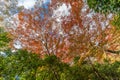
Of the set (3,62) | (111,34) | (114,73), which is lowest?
(114,73)

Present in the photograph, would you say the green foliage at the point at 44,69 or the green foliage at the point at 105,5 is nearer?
the green foliage at the point at 105,5

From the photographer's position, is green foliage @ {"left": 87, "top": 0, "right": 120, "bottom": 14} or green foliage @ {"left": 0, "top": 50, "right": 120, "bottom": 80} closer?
green foliage @ {"left": 87, "top": 0, "right": 120, "bottom": 14}

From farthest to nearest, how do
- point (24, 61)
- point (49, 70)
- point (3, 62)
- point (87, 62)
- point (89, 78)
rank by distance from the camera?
point (87, 62)
point (89, 78)
point (49, 70)
point (24, 61)
point (3, 62)

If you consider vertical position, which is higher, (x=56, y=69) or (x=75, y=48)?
(x=75, y=48)

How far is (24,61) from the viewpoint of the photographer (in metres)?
13.1

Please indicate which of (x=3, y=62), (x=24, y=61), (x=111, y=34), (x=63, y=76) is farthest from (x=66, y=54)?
(x=3, y=62)

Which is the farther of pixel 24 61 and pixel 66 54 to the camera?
pixel 66 54

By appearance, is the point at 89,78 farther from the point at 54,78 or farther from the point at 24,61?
the point at 24,61

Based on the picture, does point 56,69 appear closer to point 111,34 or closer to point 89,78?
point 89,78

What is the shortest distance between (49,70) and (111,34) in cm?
809

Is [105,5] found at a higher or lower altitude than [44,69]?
lower

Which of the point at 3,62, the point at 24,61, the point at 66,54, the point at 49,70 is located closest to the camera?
the point at 3,62

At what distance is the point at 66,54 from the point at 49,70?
26.3 ft

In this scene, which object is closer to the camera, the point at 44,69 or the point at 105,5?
the point at 105,5
